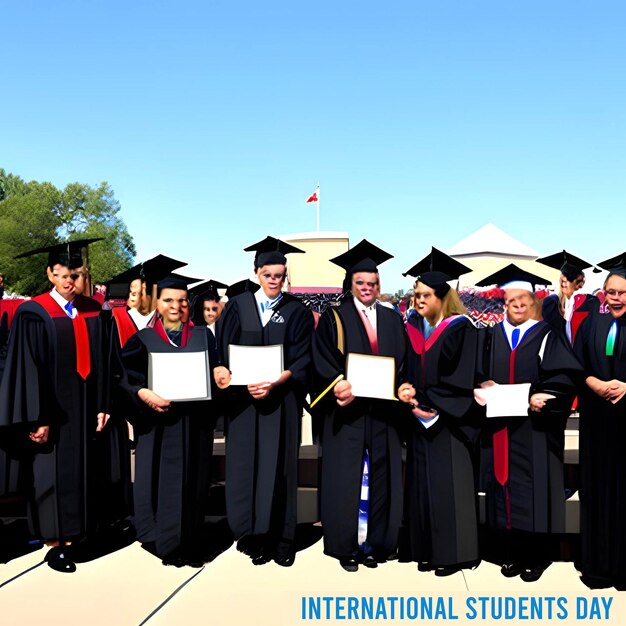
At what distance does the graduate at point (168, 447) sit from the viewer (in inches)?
170

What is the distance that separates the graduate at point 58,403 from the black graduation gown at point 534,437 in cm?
252

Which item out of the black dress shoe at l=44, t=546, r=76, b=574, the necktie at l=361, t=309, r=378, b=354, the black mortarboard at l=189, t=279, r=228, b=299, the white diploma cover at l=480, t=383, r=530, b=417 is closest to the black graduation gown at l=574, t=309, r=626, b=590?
the white diploma cover at l=480, t=383, r=530, b=417

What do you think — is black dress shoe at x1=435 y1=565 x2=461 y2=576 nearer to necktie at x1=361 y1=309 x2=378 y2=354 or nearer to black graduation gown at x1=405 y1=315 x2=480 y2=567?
black graduation gown at x1=405 y1=315 x2=480 y2=567

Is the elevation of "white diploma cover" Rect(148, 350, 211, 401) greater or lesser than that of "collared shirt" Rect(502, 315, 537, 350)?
lesser

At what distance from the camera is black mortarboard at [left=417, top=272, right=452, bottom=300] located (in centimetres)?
421

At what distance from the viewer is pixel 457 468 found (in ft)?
13.7

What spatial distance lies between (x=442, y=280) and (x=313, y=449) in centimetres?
273

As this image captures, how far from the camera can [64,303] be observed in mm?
4367

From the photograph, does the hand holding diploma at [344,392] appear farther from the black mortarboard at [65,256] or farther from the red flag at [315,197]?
the red flag at [315,197]

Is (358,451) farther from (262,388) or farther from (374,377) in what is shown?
(262,388)

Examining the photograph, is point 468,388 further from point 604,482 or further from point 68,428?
point 68,428

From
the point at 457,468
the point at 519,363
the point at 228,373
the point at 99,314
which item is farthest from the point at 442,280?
the point at 99,314

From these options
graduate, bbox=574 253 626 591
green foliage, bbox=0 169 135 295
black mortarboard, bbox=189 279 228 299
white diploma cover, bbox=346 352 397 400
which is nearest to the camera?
graduate, bbox=574 253 626 591

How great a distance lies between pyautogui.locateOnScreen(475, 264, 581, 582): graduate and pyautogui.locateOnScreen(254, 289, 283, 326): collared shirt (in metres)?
1.35
